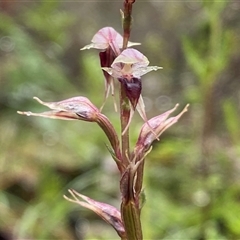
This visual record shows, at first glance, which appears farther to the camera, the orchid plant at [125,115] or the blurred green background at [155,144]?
the blurred green background at [155,144]

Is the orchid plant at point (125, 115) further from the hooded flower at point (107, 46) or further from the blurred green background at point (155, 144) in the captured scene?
the blurred green background at point (155, 144)

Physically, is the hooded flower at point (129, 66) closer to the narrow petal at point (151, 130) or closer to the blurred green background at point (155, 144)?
the narrow petal at point (151, 130)

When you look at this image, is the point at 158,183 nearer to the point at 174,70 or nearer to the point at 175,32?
the point at 174,70

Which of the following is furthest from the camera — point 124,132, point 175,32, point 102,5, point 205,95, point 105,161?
point 102,5

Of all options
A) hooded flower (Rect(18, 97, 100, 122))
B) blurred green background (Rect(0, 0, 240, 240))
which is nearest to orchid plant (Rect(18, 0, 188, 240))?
hooded flower (Rect(18, 97, 100, 122))

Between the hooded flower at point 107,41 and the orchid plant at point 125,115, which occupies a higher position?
the hooded flower at point 107,41

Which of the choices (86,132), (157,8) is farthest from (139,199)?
(157,8)

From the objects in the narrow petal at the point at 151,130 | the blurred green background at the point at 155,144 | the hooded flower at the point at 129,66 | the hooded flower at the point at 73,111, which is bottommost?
the blurred green background at the point at 155,144

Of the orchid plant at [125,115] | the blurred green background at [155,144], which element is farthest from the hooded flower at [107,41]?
the blurred green background at [155,144]
